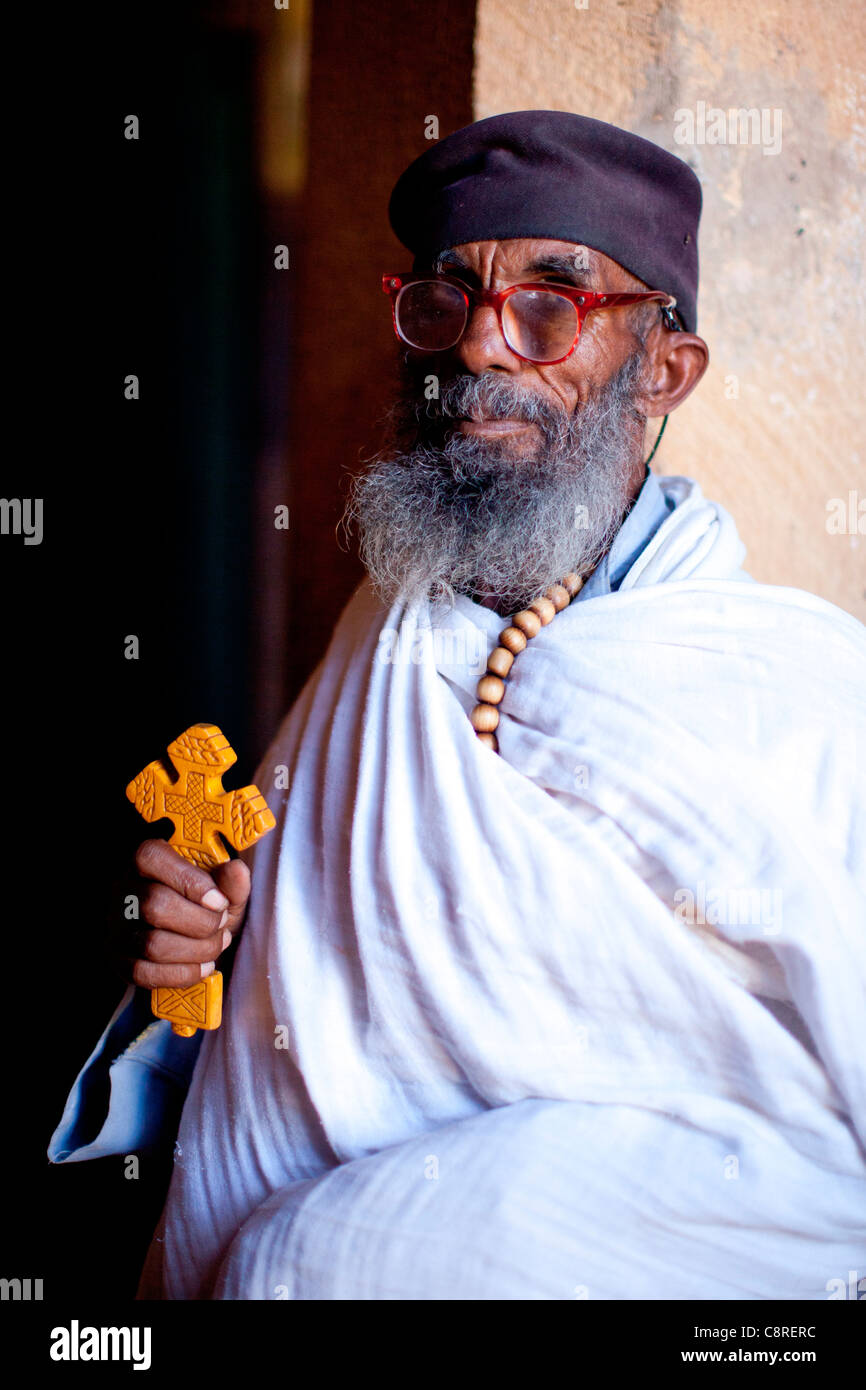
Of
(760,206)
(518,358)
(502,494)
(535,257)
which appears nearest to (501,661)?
(502,494)

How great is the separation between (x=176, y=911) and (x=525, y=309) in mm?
907

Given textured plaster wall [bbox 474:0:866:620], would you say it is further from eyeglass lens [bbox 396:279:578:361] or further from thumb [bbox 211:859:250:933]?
thumb [bbox 211:859:250:933]

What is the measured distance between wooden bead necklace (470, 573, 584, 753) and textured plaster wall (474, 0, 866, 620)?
0.55m

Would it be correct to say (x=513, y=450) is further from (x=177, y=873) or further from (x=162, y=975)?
(x=162, y=975)

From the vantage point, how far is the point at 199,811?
113cm

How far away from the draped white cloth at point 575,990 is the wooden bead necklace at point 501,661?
23mm

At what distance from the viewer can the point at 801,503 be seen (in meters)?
1.65

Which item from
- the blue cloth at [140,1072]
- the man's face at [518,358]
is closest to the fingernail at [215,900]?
the blue cloth at [140,1072]

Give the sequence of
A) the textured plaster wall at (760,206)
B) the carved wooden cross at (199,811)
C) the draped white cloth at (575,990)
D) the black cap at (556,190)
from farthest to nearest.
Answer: the textured plaster wall at (760,206), the black cap at (556,190), the carved wooden cross at (199,811), the draped white cloth at (575,990)

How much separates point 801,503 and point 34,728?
1.76m

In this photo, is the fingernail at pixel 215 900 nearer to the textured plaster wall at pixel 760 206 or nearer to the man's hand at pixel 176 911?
the man's hand at pixel 176 911

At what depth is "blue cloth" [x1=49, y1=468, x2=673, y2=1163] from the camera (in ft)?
4.28

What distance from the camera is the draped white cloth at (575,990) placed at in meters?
0.98
